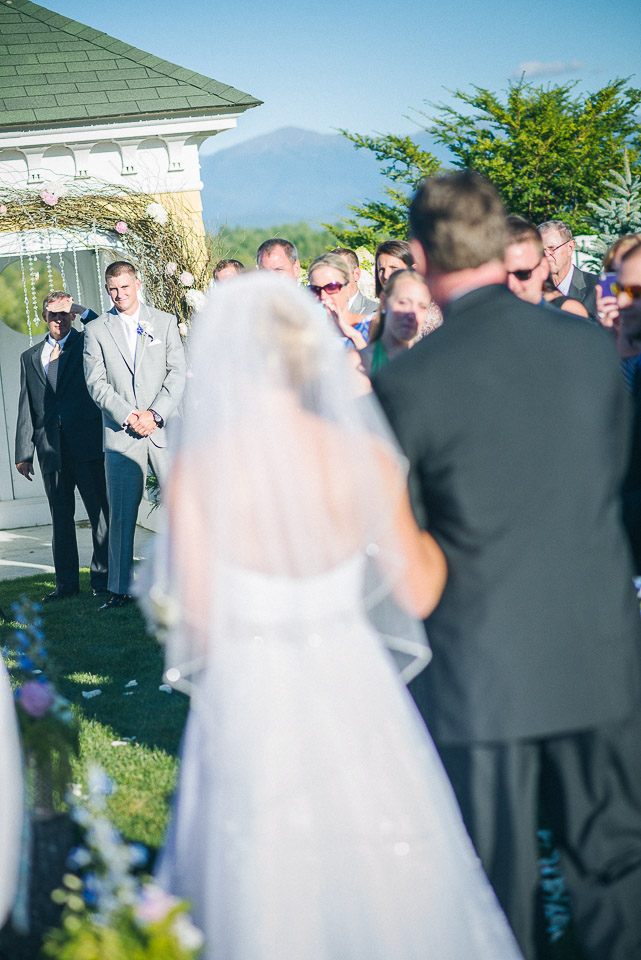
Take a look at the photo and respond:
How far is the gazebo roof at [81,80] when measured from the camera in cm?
1061

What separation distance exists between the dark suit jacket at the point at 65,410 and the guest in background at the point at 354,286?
2728 millimetres

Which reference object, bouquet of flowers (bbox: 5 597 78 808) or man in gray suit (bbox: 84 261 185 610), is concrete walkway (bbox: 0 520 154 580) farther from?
bouquet of flowers (bbox: 5 597 78 808)

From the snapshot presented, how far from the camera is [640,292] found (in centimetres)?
337

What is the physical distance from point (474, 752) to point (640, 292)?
5.93 ft

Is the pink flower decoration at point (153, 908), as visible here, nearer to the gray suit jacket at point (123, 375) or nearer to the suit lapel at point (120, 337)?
the gray suit jacket at point (123, 375)

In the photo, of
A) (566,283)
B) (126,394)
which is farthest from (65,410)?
(566,283)

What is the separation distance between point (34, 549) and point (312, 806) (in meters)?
9.49

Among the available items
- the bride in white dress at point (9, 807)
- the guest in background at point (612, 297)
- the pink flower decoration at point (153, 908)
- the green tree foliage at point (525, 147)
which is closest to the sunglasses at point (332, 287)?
the guest in background at point (612, 297)

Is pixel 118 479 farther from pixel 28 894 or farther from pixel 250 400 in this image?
pixel 250 400

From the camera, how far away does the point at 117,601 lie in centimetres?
784

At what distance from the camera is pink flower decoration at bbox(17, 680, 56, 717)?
3.25 metres

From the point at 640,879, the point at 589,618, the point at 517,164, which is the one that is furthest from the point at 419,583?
the point at 517,164

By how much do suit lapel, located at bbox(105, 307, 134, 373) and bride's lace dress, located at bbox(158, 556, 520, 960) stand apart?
222 inches

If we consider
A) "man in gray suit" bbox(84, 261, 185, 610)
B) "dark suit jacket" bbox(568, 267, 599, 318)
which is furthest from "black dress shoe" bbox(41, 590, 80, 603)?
"dark suit jacket" bbox(568, 267, 599, 318)
